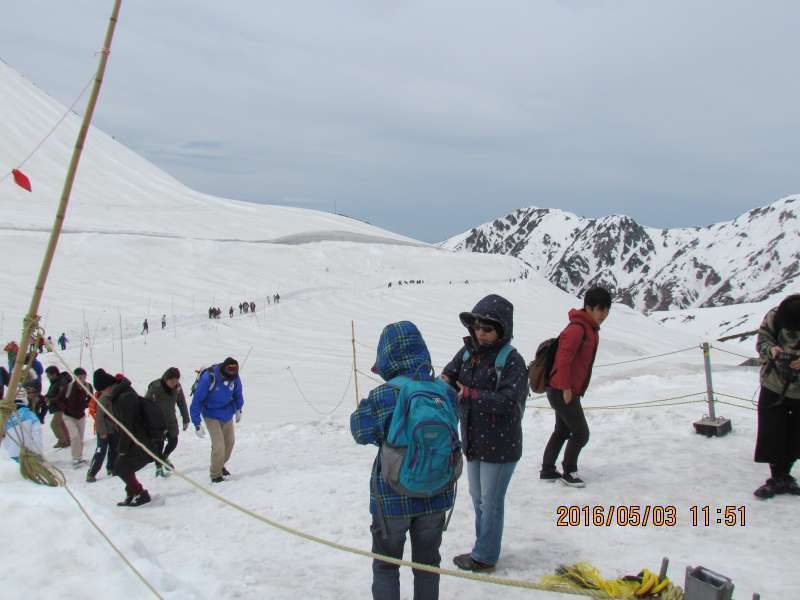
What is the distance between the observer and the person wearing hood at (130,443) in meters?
7.05

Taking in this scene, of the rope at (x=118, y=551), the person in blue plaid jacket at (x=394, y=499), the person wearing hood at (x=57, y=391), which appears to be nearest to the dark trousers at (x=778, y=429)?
the person in blue plaid jacket at (x=394, y=499)

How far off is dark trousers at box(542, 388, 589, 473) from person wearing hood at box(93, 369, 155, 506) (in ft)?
15.7

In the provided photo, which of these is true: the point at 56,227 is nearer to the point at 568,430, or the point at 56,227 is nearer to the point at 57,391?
the point at 568,430

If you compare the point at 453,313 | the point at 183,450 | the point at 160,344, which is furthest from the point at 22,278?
the point at 183,450

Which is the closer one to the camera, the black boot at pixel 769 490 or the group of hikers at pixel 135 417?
the black boot at pixel 769 490

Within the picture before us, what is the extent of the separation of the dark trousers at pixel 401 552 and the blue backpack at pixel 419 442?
9.3 inches

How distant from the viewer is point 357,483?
6.84 meters

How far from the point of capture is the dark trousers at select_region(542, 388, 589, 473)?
19.1 feet

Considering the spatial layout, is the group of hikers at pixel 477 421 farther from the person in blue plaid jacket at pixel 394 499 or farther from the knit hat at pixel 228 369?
the knit hat at pixel 228 369

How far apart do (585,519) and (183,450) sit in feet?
24.3

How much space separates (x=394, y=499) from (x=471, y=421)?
3.61 feet

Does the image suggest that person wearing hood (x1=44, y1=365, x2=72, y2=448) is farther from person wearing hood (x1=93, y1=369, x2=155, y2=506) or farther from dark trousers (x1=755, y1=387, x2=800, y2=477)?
dark trousers (x1=755, y1=387, x2=800, y2=477)

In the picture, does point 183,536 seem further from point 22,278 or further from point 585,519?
point 22,278
